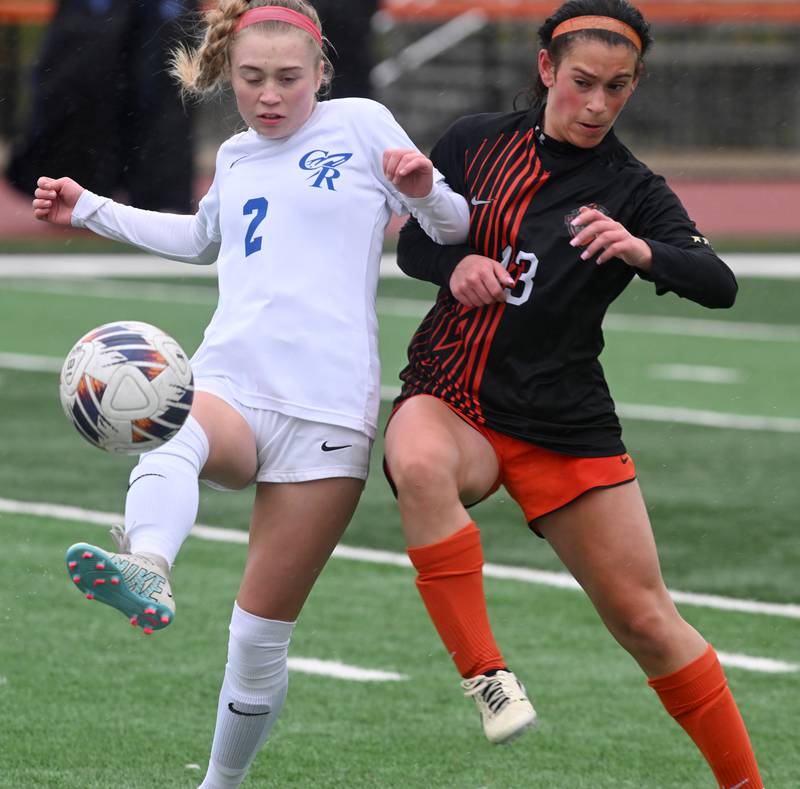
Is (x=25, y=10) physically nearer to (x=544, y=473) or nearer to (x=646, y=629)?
(x=544, y=473)

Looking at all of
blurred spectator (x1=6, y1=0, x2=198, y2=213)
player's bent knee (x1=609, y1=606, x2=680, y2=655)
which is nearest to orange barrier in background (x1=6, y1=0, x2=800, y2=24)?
blurred spectator (x1=6, y1=0, x2=198, y2=213)

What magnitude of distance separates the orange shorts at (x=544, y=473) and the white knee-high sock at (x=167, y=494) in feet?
1.70

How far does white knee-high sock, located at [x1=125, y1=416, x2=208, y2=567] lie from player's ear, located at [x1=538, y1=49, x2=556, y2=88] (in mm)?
1240

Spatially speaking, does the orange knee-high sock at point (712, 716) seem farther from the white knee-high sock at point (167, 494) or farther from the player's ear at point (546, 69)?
the player's ear at point (546, 69)

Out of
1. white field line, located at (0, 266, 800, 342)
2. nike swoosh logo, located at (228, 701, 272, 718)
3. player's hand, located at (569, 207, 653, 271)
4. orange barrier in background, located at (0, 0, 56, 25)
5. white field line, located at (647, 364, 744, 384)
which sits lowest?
white field line, located at (0, 266, 800, 342)

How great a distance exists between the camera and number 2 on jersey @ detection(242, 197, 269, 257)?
4.63 m

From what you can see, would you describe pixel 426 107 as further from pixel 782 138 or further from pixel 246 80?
pixel 246 80

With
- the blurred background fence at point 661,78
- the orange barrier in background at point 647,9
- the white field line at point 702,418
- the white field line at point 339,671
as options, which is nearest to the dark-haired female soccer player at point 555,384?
the white field line at point 339,671

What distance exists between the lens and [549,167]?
4.70m

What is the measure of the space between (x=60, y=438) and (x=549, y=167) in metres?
6.77

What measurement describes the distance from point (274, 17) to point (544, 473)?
4.29 feet

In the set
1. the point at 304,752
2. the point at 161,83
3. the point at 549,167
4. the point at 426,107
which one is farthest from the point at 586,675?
the point at 426,107

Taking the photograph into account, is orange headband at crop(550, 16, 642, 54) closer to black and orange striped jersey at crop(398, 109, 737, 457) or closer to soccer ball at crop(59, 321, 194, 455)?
black and orange striped jersey at crop(398, 109, 737, 457)

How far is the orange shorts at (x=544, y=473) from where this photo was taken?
4594 mm
